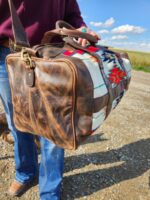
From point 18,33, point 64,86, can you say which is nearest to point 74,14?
point 18,33

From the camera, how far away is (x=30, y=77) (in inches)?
A: 72.7

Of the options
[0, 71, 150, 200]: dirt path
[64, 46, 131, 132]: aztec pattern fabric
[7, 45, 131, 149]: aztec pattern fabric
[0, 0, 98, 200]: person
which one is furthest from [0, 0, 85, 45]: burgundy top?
[0, 71, 150, 200]: dirt path

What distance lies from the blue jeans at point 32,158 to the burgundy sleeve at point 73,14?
0.59 meters

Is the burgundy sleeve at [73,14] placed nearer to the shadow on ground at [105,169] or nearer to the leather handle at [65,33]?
the leather handle at [65,33]

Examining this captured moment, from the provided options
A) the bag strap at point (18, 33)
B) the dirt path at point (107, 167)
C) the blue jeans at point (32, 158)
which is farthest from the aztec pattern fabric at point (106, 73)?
the dirt path at point (107, 167)

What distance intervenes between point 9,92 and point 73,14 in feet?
2.73

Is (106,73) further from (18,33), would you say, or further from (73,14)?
(73,14)

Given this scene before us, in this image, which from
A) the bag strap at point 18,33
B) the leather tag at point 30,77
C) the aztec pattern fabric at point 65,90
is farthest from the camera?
the bag strap at point 18,33

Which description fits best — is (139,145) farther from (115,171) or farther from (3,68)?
(3,68)

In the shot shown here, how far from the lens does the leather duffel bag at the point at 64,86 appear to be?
171 cm

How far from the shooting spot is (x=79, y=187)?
318 centimetres

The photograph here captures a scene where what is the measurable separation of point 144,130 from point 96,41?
10.8 feet

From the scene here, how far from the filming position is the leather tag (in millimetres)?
1829

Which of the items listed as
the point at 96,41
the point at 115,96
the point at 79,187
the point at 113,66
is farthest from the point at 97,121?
the point at 79,187
